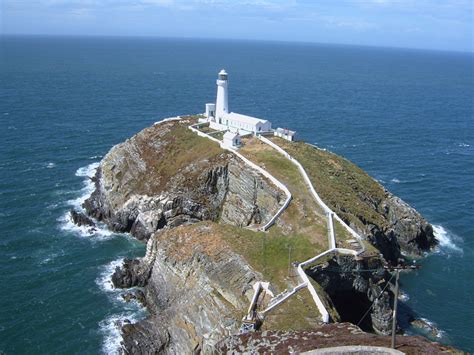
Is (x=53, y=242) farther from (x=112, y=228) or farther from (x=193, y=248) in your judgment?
(x=193, y=248)

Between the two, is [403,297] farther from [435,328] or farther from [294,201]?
[294,201]

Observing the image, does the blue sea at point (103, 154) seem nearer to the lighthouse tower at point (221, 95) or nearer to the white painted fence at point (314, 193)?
the white painted fence at point (314, 193)

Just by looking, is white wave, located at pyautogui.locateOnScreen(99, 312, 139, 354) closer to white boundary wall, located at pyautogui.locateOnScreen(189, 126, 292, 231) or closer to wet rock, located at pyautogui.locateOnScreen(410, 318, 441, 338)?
white boundary wall, located at pyautogui.locateOnScreen(189, 126, 292, 231)

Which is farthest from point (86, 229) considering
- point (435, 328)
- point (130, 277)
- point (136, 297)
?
point (435, 328)

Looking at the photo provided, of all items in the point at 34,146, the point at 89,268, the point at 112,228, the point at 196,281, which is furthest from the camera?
the point at 34,146

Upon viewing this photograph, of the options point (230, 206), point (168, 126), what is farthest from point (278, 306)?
point (168, 126)

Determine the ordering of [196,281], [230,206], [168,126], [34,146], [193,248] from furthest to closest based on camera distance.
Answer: [34,146] < [168,126] < [230,206] < [193,248] < [196,281]
